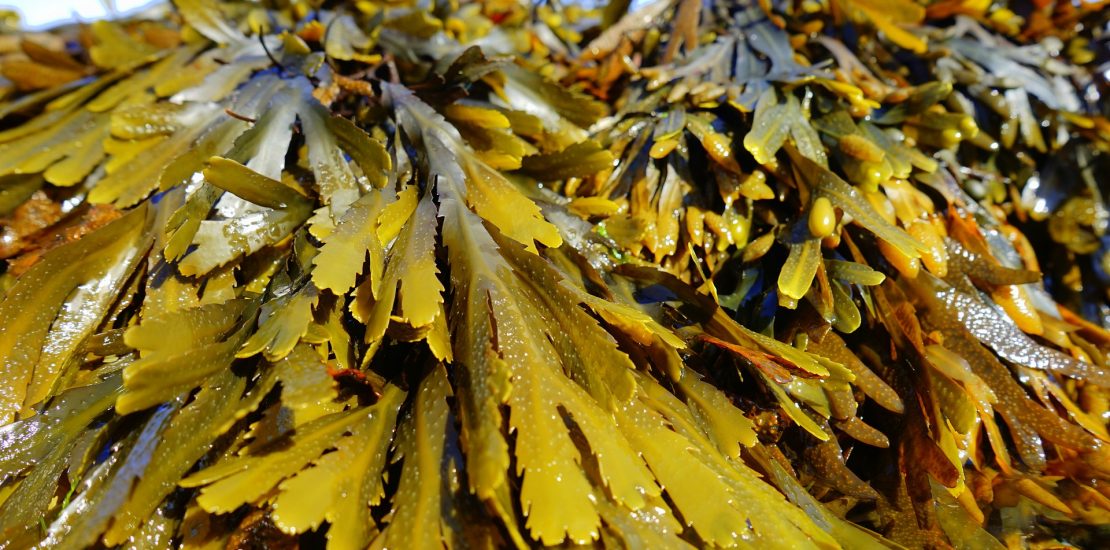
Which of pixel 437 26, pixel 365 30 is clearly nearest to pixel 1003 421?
pixel 437 26

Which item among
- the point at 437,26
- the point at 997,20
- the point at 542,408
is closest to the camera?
the point at 542,408

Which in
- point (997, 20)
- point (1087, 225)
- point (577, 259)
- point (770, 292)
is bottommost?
point (1087, 225)

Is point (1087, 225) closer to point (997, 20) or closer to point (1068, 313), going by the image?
point (1068, 313)

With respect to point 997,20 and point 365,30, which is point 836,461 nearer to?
point 365,30

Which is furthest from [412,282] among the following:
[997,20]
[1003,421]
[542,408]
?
[997,20]

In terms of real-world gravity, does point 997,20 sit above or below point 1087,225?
above

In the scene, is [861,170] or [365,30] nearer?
[861,170]

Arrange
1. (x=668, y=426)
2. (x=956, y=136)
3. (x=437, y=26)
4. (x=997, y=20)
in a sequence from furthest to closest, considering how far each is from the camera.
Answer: (x=997, y=20) → (x=437, y=26) → (x=956, y=136) → (x=668, y=426)
